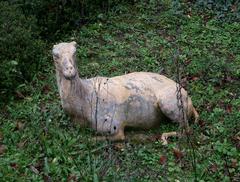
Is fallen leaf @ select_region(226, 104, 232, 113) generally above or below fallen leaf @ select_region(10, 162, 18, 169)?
above

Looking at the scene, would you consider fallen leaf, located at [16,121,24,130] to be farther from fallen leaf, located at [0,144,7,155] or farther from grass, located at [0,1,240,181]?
fallen leaf, located at [0,144,7,155]

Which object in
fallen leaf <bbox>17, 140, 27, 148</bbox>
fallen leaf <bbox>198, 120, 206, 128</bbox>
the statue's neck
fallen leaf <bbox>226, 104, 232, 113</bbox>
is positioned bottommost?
fallen leaf <bbox>17, 140, 27, 148</bbox>

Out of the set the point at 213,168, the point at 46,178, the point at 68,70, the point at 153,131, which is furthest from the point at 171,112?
the point at 46,178

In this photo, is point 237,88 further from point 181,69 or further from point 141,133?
point 141,133

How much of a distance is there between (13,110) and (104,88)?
154cm

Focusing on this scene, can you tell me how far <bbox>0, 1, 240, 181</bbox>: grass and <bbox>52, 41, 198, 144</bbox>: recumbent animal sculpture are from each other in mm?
172

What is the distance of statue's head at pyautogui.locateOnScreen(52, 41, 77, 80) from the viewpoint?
19.1 ft

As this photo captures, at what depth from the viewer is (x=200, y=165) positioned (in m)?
5.59

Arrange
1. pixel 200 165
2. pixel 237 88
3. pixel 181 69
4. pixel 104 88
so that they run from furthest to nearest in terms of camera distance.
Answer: pixel 181 69 < pixel 237 88 < pixel 104 88 < pixel 200 165

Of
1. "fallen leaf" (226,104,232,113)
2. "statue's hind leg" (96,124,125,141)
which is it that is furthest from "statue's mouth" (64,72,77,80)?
"fallen leaf" (226,104,232,113)

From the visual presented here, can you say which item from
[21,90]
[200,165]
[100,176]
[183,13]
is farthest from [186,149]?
[183,13]

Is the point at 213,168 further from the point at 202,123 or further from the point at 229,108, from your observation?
the point at 229,108

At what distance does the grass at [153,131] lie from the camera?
18.1 feet

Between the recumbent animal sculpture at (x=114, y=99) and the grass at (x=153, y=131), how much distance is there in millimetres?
172
